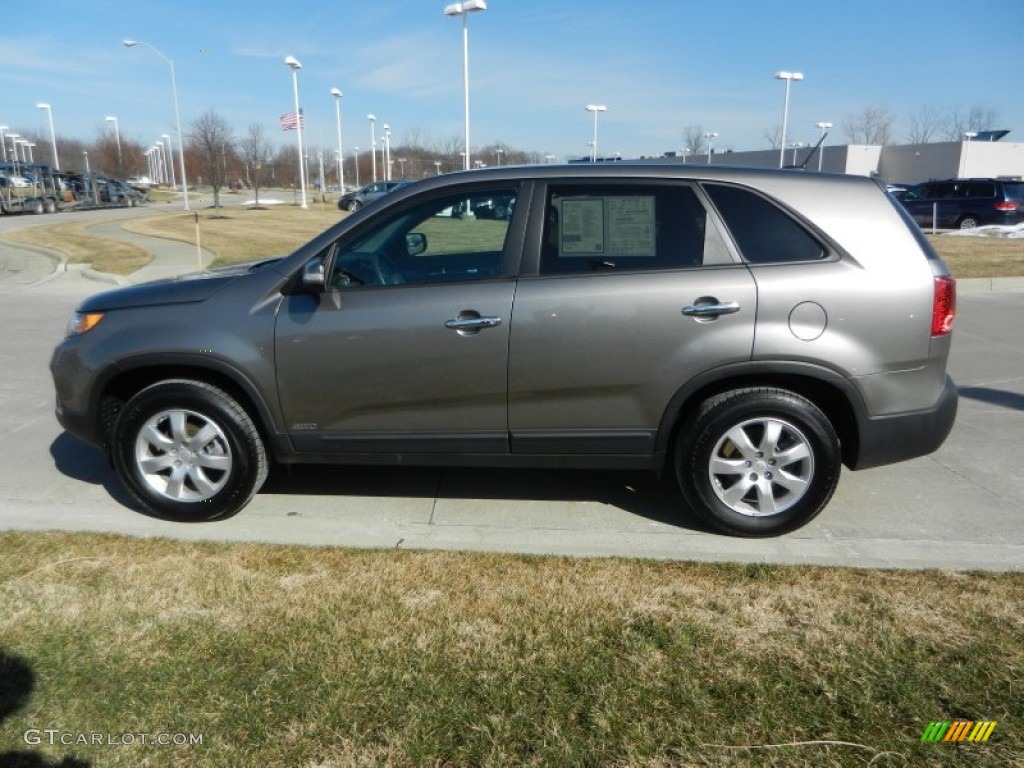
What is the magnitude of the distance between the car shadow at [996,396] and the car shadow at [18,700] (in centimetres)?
658

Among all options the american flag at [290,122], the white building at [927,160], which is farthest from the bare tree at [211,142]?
the white building at [927,160]

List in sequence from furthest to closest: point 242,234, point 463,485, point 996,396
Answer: point 242,234 → point 996,396 → point 463,485

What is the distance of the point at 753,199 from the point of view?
3844 mm

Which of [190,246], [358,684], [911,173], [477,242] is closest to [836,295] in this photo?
[477,242]

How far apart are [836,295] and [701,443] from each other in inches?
37.1

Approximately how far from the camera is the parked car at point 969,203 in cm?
2519

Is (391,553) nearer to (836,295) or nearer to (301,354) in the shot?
(301,354)

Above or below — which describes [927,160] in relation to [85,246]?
above

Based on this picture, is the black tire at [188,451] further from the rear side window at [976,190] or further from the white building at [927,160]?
the white building at [927,160]

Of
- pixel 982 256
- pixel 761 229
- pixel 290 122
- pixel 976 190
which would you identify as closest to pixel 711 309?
pixel 761 229

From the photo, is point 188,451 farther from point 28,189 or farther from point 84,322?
point 28,189

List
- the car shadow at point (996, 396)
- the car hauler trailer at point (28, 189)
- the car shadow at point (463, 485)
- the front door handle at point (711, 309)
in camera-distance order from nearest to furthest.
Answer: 1. the front door handle at point (711, 309)
2. the car shadow at point (463, 485)
3. the car shadow at point (996, 396)
4. the car hauler trailer at point (28, 189)

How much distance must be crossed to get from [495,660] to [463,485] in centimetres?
190

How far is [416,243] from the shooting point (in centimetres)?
426
